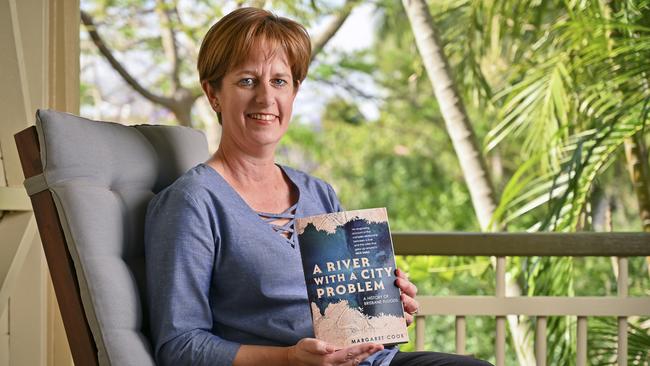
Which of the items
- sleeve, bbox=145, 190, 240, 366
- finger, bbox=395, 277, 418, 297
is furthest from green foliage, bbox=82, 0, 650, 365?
sleeve, bbox=145, 190, 240, 366

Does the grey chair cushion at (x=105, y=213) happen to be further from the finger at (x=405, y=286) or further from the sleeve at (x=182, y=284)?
the finger at (x=405, y=286)

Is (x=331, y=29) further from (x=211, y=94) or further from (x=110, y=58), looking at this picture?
(x=211, y=94)

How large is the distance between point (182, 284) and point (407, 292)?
1.23 feet

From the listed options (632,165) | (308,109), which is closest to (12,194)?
(632,165)

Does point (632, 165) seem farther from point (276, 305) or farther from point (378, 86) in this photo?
point (378, 86)

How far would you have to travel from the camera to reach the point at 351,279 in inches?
52.9

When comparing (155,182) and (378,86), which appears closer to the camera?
(155,182)

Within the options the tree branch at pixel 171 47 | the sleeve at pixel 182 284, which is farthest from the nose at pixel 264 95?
the tree branch at pixel 171 47

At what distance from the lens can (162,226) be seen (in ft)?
4.63

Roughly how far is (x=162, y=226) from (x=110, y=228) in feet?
0.37

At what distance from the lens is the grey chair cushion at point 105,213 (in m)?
1.39

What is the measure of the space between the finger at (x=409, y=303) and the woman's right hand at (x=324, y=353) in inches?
6.2

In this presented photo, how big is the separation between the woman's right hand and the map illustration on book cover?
23mm

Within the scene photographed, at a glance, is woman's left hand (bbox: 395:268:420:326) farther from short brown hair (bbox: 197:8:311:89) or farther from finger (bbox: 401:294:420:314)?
short brown hair (bbox: 197:8:311:89)
